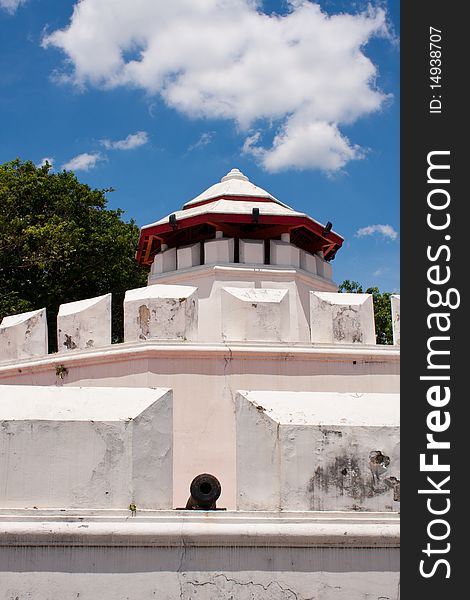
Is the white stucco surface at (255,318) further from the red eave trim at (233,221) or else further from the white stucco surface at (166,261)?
the white stucco surface at (166,261)

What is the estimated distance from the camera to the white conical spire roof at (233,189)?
12594mm

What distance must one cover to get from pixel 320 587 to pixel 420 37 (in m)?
4.63

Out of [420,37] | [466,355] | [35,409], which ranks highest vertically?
[420,37]

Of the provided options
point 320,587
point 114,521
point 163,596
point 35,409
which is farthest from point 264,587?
point 35,409

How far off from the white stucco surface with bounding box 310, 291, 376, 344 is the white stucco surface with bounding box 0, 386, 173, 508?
3750 mm

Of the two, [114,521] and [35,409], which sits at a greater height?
[35,409]

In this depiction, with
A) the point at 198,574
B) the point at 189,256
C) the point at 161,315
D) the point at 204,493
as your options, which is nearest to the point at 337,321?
the point at 161,315

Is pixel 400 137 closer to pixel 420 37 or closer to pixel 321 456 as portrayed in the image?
pixel 420 37

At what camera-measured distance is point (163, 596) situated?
17.0ft

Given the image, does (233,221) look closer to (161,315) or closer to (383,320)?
(161,315)

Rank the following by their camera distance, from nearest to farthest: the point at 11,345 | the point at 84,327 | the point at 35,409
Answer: the point at 35,409
the point at 84,327
the point at 11,345

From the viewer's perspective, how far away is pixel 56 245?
23609 mm

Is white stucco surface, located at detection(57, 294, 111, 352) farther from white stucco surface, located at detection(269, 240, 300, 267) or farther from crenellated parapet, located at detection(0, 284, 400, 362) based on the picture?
white stucco surface, located at detection(269, 240, 300, 267)

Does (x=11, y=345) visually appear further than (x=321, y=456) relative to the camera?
Yes
